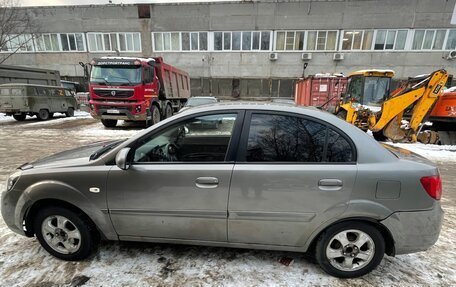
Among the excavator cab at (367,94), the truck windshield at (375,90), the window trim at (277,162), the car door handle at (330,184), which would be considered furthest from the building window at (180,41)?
the car door handle at (330,184)

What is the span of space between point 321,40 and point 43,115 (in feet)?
69.9

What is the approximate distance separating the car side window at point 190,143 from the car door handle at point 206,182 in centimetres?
19

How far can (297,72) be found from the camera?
816 inches

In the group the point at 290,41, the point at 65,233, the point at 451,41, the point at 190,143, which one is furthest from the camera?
the point at 290,41

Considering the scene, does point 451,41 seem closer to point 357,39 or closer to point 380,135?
point 357,39

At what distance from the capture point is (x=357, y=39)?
19500mm

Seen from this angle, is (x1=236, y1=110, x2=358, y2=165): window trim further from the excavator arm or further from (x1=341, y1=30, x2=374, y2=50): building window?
(x1=341, y1=30, x2=374, y2=50): building window

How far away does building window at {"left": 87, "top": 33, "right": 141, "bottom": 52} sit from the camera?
2202cm

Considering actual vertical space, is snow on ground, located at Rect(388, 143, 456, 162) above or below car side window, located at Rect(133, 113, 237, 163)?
below

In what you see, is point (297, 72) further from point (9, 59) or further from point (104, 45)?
point (9, 59)

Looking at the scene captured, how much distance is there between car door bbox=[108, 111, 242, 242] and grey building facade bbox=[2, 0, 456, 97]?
1997 centimetres

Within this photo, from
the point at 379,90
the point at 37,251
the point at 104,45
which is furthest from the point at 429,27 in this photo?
the point at 104,45

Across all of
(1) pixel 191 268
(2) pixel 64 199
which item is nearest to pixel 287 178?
(1) pixel 191 268

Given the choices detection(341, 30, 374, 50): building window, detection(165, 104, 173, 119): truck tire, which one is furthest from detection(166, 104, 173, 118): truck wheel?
detection(341, 30, 374, 50): building window
